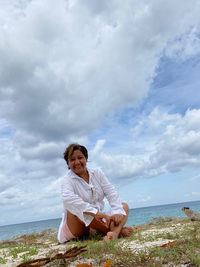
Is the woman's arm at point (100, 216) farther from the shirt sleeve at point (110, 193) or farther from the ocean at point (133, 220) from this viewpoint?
the ocean at point (133, 220)

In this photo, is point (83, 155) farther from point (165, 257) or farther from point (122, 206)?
point (165, 257)

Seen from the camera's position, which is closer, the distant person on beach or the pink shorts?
the distant person on beach

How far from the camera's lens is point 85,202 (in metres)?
4.88

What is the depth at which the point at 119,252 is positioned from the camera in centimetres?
307

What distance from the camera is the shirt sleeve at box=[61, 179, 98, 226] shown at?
4.81 m

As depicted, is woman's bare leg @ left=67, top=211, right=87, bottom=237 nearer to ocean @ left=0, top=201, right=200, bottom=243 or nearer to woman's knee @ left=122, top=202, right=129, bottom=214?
woman's knee @ left=122, top=202, right=129, bottom=214

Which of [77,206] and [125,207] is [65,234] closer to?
[77,206]

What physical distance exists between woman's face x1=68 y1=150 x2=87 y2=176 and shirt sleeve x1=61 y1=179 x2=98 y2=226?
1.42 ft

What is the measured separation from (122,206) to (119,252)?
243 cm

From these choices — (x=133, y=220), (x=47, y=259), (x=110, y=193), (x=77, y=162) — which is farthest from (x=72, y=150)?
(x=133, y=220)

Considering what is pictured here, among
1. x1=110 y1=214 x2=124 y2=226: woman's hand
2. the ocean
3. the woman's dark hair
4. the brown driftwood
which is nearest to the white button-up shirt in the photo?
x1=110 y1=214 x2=124 y2=226: woman's hand

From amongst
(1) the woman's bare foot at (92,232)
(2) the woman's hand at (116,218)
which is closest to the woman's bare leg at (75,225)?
(1) the woman's bare foot at (92,232)

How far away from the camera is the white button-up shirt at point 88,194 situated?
192 inches

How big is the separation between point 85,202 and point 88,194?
42 centimetres
